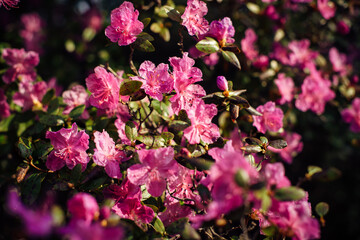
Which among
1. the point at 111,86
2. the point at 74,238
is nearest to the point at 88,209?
the point at 74,238

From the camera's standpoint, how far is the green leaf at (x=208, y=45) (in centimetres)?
110

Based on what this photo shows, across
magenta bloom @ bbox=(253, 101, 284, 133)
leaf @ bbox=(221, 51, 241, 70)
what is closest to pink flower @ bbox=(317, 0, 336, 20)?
magenta bloom @ bbox=(253, 101, 284, 133)

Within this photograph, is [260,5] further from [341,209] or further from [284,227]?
[341,209]

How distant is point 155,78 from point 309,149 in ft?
7.63

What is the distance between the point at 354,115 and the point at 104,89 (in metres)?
1.67

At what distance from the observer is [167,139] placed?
44.3 inches

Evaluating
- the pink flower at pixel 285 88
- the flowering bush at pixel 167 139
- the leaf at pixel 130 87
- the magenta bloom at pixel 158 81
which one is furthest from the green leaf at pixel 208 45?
the pink flower at pixel 285 88

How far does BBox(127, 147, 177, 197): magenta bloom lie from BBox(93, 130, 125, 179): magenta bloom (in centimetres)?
10

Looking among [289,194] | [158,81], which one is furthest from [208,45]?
[289,194]

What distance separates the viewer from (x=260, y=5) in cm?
194

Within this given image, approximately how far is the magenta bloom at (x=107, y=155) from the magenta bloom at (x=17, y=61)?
79 centimetres

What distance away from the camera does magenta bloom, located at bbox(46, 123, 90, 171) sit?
3.39 feet

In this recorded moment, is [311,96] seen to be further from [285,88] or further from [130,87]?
[130,87]

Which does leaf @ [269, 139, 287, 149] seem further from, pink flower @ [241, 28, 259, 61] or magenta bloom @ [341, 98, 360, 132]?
magenta bloom @ [341, 98, 360, 132]
